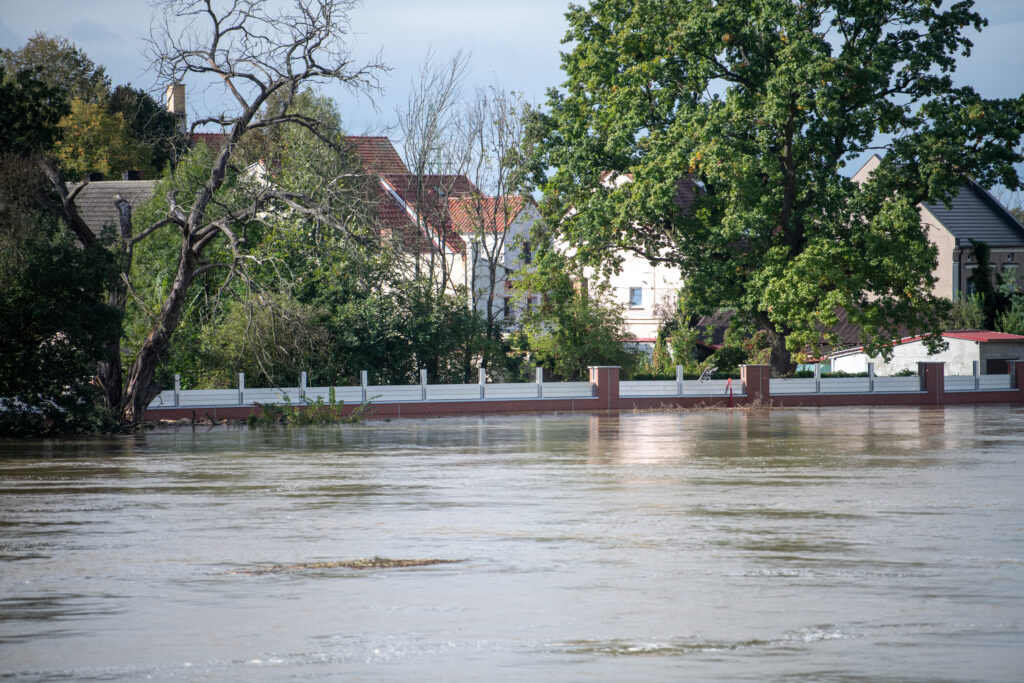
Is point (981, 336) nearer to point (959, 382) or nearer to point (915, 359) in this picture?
point (915, 359)

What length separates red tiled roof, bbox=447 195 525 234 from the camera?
52.5 m

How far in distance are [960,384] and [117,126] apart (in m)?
46.1

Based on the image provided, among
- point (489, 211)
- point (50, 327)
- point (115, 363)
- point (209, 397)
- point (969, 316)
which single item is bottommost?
point (209, 397)

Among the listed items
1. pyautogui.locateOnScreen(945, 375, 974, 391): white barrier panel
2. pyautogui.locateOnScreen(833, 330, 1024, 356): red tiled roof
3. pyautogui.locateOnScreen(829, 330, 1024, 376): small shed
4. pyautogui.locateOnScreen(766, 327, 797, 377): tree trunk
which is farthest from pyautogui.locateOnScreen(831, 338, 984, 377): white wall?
pyautogui.locateOnScreen(766, 327, 797, 377): tree trunk

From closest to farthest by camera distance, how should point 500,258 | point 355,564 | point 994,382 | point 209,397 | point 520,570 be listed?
point 520,570, point 355,564, point 209,397, point 994,382, point 500,258

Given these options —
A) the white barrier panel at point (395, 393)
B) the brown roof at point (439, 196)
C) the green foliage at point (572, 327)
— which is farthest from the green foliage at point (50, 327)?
the brown roof at point (439, 196)

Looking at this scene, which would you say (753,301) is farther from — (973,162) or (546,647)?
(546,647)

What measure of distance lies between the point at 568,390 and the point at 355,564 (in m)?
32.6

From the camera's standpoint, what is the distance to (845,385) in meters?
46.8

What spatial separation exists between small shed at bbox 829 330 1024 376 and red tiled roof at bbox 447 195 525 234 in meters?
15.5

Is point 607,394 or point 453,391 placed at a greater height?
point 453,391

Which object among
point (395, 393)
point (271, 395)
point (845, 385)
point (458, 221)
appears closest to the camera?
point (271, 395)

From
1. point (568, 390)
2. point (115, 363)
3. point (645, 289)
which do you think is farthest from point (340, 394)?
point (645, 289)

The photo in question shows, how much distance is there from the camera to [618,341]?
4744 cm
